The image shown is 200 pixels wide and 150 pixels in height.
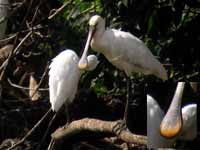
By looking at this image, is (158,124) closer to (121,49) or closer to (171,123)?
(171,123)

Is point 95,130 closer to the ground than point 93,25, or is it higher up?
closer to the ground

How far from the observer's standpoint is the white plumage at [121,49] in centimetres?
562

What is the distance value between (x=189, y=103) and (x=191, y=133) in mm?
285

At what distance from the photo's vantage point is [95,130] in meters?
4.85

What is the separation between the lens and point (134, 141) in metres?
4.30

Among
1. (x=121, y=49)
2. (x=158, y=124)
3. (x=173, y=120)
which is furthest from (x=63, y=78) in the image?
(x=173, y=120)

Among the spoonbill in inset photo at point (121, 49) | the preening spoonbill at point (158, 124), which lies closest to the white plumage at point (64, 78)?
the spoonbill in inset photo at point (121, 49)

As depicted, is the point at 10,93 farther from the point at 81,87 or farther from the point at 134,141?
the point at 134,141

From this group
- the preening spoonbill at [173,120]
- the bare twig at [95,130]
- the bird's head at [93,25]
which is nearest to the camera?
the preening spoonbill at [173,120]

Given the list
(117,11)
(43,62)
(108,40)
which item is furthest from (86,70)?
(43,62)

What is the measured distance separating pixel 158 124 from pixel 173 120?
547 mm

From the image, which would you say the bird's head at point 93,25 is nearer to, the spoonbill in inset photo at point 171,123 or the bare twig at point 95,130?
the bare twig at point 95,130

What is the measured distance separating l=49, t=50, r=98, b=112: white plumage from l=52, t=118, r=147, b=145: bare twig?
0.64 meters

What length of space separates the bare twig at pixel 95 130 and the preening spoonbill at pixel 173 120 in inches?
25.8
